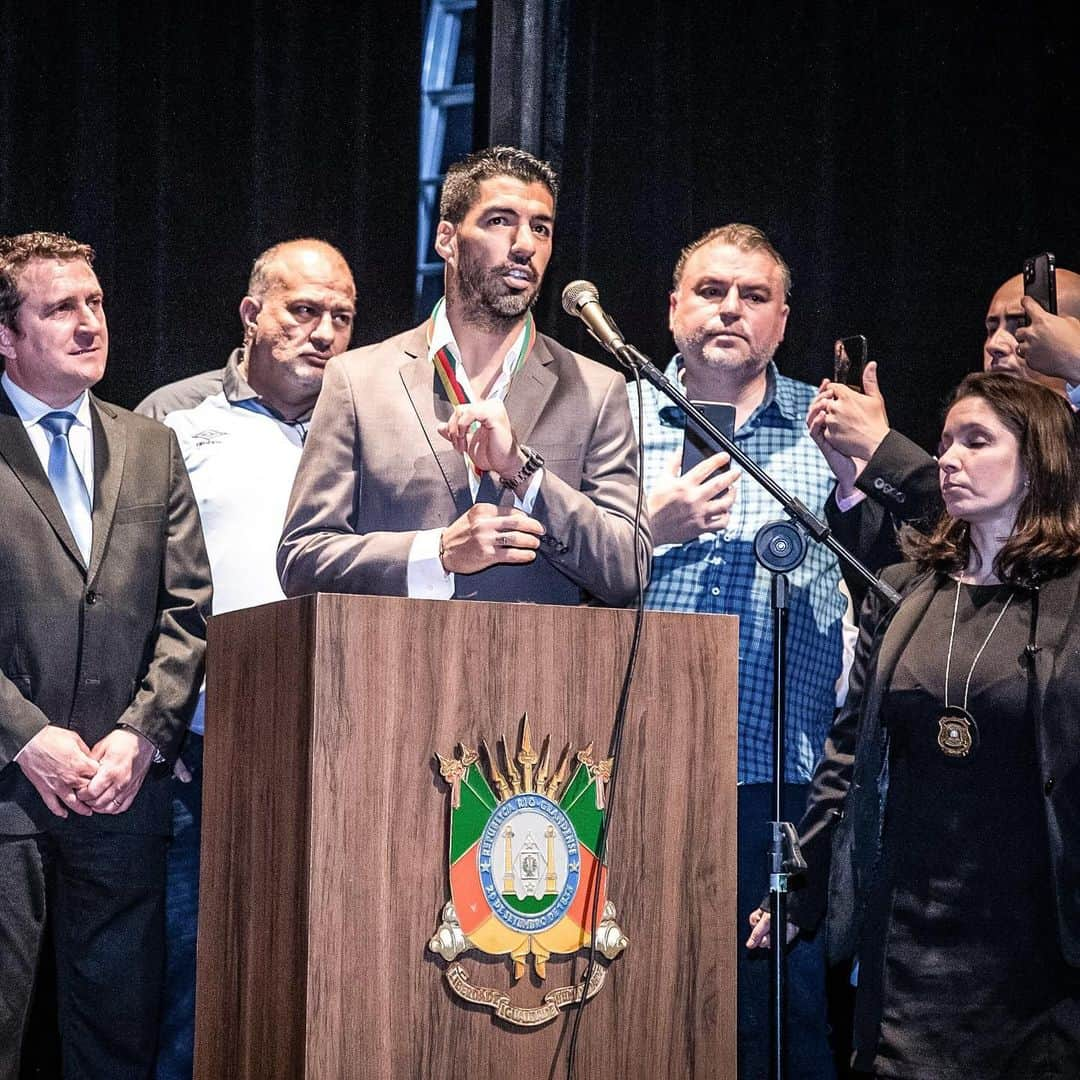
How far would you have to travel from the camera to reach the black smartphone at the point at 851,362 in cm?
358

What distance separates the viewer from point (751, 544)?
348 cm

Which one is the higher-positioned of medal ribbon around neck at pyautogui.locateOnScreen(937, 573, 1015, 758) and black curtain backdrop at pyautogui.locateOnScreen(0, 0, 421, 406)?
black curtain backdrop at pyautogui.locateOnScreen(0, 0, 421, 406)

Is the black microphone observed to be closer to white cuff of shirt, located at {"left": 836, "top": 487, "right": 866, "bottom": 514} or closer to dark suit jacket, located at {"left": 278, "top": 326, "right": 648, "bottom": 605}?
dark suit jacket, located at {"left": 278, "top": 326, "right": 648, "bottom": 605}

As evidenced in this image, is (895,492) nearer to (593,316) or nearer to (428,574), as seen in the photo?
(593,316)

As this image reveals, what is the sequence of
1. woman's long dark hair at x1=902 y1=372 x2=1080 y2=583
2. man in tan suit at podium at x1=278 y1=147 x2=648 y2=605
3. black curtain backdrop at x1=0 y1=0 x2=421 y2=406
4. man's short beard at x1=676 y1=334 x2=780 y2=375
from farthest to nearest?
1. black curtain backdrop at x1=0 y1=0 x2=421 y2=406
2. man's short beard at x1=676 y1=334 x2=780 y2=375
3. woman's long dark hair at x1=902 y1=372 x2=1080 y2=583
4. man in tan suit at podium at x1=278 y1=147 x2=648 y2=605

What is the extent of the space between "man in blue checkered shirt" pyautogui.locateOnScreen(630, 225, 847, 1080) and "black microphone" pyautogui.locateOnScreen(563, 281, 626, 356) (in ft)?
2.35

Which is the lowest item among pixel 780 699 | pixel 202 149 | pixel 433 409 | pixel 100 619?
pixel 780 699

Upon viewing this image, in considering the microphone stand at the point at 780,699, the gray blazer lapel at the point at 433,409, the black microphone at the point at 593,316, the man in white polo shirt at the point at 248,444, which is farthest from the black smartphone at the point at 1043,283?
the man in white polo shirt at the point at 248,444

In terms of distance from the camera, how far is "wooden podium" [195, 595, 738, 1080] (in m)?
2.06

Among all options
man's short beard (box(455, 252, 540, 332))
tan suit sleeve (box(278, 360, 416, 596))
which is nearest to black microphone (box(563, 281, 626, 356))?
man's short beard (box(455, 252, 540, 332))

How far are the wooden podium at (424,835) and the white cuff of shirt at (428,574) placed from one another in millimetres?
291

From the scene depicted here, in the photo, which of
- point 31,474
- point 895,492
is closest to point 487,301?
point 895,492

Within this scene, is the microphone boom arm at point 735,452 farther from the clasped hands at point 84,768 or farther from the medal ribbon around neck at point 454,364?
Result: the clasped hands at point 84,768

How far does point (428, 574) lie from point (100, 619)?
3.49ft
